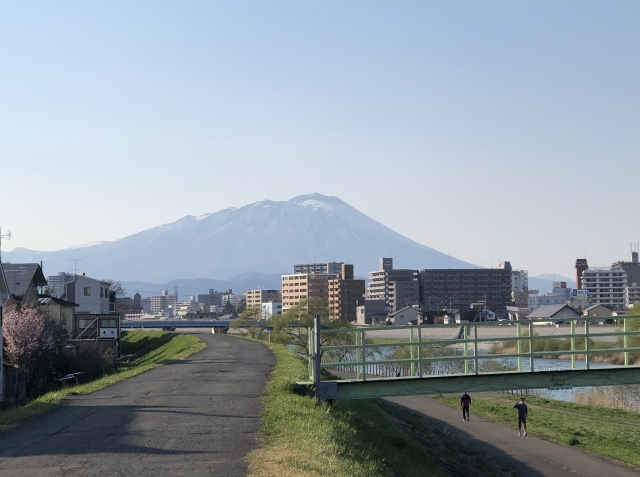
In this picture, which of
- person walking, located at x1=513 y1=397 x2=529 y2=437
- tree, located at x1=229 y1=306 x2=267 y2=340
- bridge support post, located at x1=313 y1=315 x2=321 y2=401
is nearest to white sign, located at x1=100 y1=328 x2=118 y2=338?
tree, located at x1=229 y1=306 x2=267 y2=340

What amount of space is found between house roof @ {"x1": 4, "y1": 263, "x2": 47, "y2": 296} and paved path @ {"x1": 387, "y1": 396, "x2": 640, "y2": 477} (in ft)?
107

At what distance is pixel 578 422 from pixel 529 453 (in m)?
10.00

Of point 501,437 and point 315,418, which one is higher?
point 315,418

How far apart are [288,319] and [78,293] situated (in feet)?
82.3

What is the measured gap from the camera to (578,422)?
39.5 m

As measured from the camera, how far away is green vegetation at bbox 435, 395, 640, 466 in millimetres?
32281

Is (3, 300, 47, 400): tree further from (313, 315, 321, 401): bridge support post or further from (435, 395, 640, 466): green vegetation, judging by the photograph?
(313, 315, 321, 401): bridge support post

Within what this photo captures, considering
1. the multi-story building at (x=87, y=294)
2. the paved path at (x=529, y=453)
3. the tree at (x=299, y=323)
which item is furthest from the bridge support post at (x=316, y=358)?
the multi-story building at (x=87, y=294)

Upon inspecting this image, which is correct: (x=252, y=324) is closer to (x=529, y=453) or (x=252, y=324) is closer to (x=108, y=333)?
(x=108, y=333)

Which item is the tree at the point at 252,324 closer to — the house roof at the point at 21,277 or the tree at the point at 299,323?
the tree at the point at 299,323

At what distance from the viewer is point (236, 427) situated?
15.9m

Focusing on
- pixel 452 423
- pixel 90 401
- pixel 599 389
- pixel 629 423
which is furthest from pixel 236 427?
pixel 599 389

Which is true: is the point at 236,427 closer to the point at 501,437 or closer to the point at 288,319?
the point at 501,437

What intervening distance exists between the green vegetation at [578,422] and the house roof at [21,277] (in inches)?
1232
